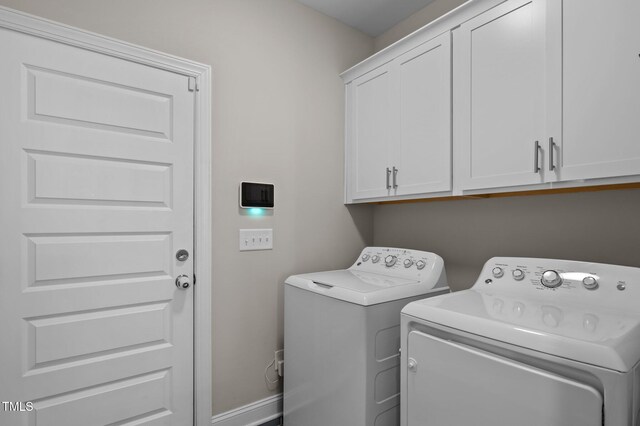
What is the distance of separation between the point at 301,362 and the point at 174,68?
167cm

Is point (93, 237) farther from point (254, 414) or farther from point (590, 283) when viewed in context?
point (590, 283)

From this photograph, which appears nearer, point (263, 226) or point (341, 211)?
point (263, 226)

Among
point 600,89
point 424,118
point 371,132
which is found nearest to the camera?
point 600,89

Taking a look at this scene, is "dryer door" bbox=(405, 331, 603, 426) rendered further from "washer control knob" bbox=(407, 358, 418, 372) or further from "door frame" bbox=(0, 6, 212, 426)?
"door frame" bbox=(0, 6, 212, 426)

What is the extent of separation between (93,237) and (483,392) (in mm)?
1664

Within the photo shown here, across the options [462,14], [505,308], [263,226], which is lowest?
[505,308]

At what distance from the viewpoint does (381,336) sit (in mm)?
1456

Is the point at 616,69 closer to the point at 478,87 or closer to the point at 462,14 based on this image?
the point at 478,87

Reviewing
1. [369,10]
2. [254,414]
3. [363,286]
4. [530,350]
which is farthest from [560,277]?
[369,10]

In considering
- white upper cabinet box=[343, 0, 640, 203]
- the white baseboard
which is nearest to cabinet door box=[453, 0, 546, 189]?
white upper cabinet box=[343, 0, 640, 203]

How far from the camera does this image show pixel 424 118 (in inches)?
72.4

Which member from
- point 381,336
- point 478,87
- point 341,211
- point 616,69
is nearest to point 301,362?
point 381,336

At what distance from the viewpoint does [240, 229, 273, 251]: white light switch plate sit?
76.3 inches

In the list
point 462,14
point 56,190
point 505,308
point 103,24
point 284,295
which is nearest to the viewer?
point 505,308
